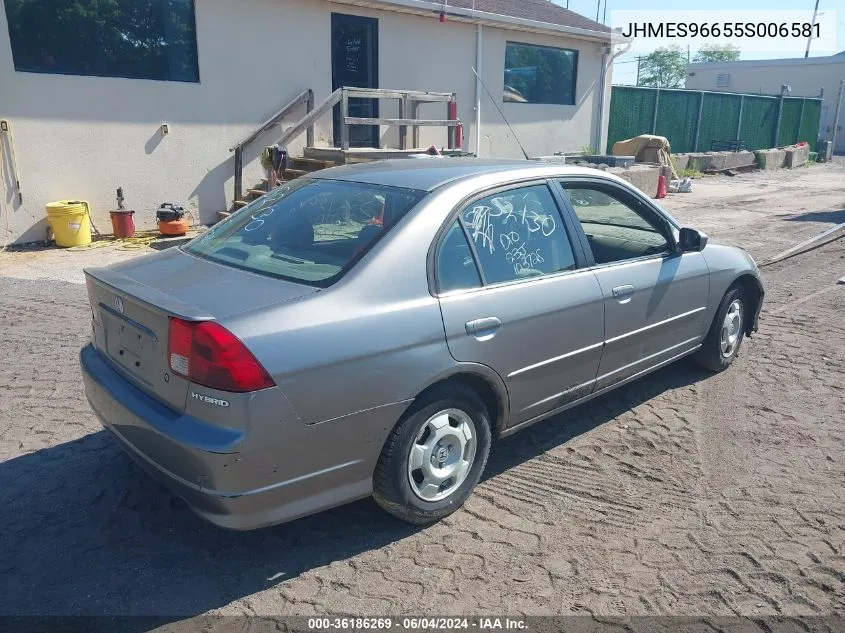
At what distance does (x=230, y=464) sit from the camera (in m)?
2.58

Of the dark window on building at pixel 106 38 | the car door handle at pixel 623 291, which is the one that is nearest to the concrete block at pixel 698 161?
the dark window on building at pixel 106 38

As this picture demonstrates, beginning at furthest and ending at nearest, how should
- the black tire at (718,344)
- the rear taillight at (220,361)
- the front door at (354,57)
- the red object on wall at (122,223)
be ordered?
the front door at (354,57) → the red object on wall at (122,223) → the black tire at (718,344) → the rear taillight at (220,361)

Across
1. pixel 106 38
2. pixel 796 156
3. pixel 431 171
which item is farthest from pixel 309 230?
pixel 796 156

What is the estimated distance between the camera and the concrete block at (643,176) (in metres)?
15.2

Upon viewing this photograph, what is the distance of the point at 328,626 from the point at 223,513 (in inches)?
23.1

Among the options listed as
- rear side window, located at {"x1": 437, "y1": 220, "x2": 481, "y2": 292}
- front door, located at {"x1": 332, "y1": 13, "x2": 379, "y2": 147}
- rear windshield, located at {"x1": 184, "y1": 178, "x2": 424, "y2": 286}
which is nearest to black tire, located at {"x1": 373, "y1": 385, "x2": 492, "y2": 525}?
rear side window, located at {"x1": 437, "y1": 220, "x2": 481, "y2": 292}

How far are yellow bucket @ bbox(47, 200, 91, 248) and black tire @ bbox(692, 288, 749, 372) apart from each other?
819cm

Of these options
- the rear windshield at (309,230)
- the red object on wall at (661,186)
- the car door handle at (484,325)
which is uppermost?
the rear windshield at (309,230)

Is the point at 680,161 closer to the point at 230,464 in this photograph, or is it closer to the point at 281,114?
the point at 281,114

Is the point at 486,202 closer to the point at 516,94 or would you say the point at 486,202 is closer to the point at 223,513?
the point at 223,513

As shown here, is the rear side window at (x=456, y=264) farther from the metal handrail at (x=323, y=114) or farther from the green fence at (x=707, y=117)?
the green fence at (x=707, y=117)

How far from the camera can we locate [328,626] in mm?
2660

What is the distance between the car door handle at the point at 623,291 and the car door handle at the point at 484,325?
0.97 meters

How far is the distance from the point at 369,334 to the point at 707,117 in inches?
957
